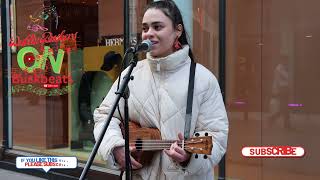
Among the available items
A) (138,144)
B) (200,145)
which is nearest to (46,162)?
(138,144)

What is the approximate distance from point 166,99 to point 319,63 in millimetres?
3322

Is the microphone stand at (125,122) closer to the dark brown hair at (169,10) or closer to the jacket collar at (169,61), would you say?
the jacket collar at (169,61)

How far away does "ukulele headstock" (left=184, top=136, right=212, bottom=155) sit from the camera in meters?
2.39

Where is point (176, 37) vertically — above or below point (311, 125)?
above

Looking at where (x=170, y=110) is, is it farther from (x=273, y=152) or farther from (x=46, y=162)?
(x=46, y=162)

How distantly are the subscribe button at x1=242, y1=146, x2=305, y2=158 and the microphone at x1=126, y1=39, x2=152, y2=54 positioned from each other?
140 inches

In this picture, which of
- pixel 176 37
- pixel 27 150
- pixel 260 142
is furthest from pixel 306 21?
pixel 27 150

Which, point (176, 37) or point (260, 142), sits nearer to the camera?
point (176, 37)

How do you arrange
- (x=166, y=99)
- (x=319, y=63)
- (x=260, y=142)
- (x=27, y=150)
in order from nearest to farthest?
(x=166, y=99), (x=319, y=63), (x=260, y=142), (x=27, y=150)

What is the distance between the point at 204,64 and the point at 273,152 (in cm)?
131

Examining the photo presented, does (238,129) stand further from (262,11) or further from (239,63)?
(262,11)

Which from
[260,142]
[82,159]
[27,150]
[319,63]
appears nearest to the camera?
[319,63]

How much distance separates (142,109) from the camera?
2674mm

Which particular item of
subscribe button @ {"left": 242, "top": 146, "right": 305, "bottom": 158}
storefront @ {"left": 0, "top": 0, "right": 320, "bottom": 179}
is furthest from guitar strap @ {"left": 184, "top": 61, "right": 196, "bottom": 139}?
subscribe button @ {"left": 242, "top": 146, "right": 305, "bottom": 158}
